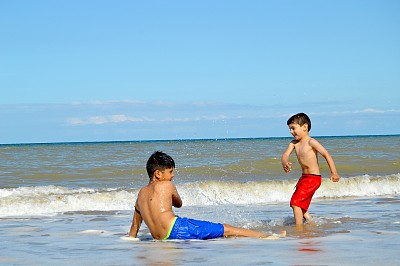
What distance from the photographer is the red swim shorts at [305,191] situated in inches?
292

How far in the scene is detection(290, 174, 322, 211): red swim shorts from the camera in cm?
743

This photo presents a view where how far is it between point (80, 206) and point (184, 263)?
6.78m

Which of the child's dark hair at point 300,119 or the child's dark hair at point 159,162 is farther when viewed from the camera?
the child's dark hair at point 300,119

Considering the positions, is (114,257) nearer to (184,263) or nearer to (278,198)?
(184,263)

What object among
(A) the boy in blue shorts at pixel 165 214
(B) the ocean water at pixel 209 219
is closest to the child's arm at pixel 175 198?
(A) the boy in blue shorts at pixel 165 214

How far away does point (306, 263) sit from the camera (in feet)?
15.0

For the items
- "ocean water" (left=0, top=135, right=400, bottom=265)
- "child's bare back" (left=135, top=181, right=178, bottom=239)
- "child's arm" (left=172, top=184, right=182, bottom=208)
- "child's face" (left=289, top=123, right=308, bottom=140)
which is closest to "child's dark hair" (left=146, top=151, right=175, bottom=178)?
"child's bare back" (left=135, top=181, right=178, bottom=239)

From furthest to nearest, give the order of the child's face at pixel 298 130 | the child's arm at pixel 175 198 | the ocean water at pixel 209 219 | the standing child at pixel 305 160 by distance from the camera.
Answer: the child's face at pixel 298 130
the standing child at pixel 305 160
the child's arm at pixel 175 198
the ocean water at pixel 209 219

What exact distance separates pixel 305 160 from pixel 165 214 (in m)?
2.40

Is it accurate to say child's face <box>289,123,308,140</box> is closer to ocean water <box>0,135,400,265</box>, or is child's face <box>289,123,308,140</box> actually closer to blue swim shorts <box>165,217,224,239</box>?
ocean water <box>0,135,400,265</box>

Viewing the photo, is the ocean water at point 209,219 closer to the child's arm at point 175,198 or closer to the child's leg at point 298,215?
the child's leg at point 298,215

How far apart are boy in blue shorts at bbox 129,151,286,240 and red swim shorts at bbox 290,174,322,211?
4.73 ft

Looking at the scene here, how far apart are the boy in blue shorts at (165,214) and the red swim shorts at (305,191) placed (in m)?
1.44

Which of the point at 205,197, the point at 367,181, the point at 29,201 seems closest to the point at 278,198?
the point at 205,197
